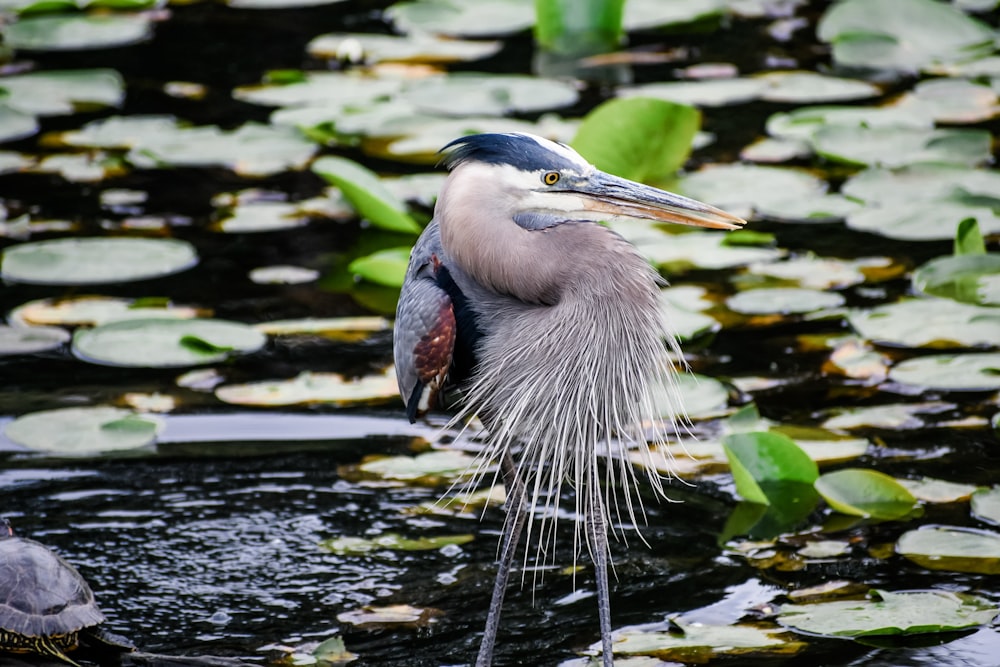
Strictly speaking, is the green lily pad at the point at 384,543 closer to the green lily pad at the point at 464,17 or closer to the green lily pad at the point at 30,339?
the green lily pad at the point at 30,339

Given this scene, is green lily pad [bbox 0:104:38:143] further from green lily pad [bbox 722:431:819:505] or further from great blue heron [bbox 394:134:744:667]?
green lily pad [bbox 722:431:819:505]

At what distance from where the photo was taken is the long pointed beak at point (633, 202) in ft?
11.0

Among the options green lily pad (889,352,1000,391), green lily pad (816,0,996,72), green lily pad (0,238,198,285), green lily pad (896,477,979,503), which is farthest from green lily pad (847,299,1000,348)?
green lily pad (816,0,996,72)

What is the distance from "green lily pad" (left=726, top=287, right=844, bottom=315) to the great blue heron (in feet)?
6.31

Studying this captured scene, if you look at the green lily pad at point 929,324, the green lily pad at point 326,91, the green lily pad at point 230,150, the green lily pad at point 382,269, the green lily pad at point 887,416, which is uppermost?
the green lily pad at point 326,91

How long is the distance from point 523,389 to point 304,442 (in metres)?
1.50

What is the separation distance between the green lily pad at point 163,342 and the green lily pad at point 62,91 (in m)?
2.82

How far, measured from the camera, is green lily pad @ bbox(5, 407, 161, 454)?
15.2 feet

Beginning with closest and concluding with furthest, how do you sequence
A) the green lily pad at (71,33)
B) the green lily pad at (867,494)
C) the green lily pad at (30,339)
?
the green lily pad at (867,494) < the green lily pad at (30,339) < the green lily pad at (71,33)

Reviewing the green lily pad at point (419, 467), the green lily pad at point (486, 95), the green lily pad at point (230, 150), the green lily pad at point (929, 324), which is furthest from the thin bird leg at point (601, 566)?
the green lily pad at point (486, 95)

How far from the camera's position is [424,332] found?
365cm

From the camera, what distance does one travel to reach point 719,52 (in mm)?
8367

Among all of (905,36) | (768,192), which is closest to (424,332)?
(768,192)

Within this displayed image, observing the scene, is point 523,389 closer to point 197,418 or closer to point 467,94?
point 197,418
